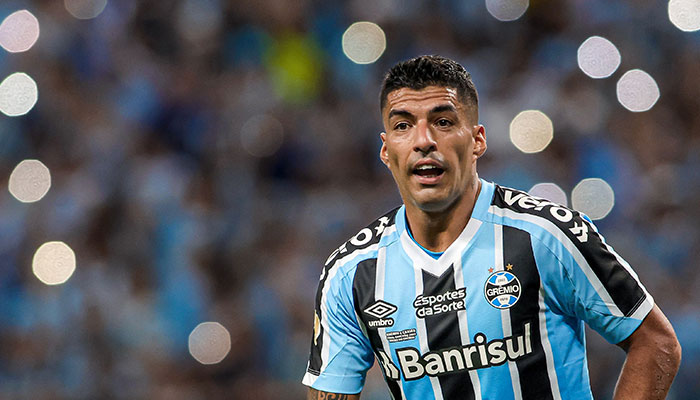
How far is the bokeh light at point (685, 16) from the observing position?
5629mm

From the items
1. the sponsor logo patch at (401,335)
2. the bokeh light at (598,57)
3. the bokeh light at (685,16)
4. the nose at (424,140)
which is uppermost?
the bokeh light at (685,16)

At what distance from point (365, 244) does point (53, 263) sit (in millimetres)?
3364

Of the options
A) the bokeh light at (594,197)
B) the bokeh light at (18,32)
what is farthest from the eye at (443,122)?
the bokeh light at (18,32)

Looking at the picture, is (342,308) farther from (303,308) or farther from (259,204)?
(259,204)

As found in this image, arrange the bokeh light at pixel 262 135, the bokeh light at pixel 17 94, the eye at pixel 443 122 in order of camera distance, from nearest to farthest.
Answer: the eye at pixel 443 122, the bokeh light at pixel 262 135, the bokeh light at pixel 17 94

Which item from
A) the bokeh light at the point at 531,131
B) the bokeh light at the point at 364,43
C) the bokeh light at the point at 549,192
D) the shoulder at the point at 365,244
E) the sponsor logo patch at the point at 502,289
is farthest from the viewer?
the bokeh light at the point at 364,43

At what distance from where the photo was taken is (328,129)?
553 centimetres

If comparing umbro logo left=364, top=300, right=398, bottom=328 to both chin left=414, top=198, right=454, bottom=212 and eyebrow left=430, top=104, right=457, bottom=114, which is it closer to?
chin left=414, top=198, right=454, bottom=212

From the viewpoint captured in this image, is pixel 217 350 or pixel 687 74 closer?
pixel 217 350

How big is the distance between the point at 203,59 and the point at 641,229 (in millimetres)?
3216

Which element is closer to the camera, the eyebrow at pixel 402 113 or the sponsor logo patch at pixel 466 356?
the sponsor logo patch at pixel 466 356

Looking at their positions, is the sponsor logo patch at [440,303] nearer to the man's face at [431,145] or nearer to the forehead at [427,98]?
the man's face at [431,145]

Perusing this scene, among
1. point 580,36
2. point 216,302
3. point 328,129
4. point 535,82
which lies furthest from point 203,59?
point 580,36

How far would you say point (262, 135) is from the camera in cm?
546
